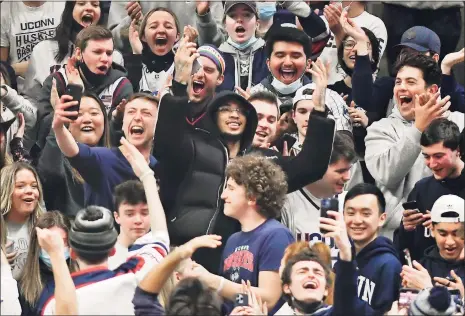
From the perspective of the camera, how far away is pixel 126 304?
956cm

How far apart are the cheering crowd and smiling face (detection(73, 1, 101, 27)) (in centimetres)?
1

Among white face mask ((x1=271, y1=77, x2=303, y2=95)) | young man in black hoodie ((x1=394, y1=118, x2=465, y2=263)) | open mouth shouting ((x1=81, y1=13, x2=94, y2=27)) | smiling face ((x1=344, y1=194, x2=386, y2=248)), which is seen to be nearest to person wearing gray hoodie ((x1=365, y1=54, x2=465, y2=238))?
young man in black hoodie ((x1=394, y1=118, x2=465, y2=263))

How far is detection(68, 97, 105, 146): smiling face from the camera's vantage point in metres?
12.4

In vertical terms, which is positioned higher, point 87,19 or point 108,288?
point 87,19

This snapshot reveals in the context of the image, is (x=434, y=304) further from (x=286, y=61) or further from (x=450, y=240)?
(x=286, y=61)

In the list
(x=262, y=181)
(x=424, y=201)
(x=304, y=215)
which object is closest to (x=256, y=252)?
(x=262, y=181)

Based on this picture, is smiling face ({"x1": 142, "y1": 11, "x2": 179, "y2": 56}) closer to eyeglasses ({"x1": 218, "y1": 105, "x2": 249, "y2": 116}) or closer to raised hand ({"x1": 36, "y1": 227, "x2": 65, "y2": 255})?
eyeglasses ({"x1": 218, "y1": 105, "x2": 249, "y2": 116})

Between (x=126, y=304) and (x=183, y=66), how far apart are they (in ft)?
8.07

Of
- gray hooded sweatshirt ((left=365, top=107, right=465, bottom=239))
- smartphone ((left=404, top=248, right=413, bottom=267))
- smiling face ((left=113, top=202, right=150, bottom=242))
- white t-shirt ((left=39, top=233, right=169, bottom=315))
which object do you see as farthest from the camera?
gray hooded sweatshirt ((left=365, top=107, right=465, bottom=239))

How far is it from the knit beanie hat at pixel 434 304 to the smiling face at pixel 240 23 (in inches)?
168

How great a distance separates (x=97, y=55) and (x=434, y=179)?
2.89 meters

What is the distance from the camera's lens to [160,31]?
1355cm

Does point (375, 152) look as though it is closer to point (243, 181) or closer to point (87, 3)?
point (243, 181)

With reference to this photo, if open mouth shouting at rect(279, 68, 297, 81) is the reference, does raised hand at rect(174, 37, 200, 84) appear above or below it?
above
